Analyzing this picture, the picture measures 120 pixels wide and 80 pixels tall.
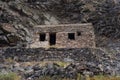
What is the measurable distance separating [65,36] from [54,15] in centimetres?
1068

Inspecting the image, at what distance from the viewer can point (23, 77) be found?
1636 cm

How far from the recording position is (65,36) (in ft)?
90.3

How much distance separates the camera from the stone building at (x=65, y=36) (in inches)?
1077

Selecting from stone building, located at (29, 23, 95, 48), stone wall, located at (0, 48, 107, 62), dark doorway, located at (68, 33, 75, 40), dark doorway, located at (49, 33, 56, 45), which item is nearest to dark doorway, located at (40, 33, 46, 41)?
stone building, located at (29, 23, 95, 48)

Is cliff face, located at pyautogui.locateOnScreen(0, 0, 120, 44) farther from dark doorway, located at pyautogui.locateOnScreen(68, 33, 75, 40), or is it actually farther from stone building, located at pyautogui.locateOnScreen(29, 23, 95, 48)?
dark doorway, located at pyautogui.locateOnScreen(68, 33, 75, 40)

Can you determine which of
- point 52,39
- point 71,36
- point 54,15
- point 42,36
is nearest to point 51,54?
point 71,36

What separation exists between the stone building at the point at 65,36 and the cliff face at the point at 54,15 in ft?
19.5

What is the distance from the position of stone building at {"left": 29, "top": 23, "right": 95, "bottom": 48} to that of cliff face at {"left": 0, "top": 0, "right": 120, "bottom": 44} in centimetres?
594

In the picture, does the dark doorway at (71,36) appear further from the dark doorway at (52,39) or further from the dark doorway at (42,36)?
the dark doorway at (42,36)

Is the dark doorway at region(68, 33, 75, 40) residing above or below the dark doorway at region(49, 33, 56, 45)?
above

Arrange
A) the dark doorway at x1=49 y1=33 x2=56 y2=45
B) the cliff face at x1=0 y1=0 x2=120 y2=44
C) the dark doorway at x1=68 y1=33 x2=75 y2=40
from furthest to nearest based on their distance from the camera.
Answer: the cliff face at x1=0 y1=0 x2=120 y2=44 → the dark doorway at x1=49 y1=33 x2=56 y2=45 → the dark doorway at x1=68 y1=33 x2=75 y2=40

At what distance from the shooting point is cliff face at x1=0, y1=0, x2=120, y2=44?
34.6 metres

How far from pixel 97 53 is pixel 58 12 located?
47.8 feet

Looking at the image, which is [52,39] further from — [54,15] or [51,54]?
[54,15]
